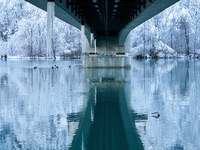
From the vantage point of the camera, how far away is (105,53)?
47.3 m

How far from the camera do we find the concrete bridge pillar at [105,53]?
141 ft

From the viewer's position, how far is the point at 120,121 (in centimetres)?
1029

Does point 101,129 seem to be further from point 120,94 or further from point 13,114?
point 120,94

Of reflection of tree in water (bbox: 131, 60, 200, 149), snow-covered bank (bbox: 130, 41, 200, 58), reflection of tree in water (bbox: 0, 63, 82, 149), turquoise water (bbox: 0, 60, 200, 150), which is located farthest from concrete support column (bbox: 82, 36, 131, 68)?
snow-covered bank (bbox: 130, 41, 200, 58)

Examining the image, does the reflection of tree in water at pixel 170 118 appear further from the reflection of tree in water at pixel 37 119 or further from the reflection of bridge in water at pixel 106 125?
the reflection of tree in water at pixel 37 119

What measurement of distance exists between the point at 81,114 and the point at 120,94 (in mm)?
5461

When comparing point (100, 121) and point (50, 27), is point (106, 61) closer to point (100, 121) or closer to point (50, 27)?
point (50, 27)

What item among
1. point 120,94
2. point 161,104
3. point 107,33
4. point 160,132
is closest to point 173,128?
point 160,132

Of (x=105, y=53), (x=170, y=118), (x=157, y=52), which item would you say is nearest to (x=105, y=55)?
(x=105, y=53)

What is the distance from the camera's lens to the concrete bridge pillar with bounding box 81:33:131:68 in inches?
1689

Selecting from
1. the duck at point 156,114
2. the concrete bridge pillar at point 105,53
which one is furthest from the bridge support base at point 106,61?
the duck at point 156,114

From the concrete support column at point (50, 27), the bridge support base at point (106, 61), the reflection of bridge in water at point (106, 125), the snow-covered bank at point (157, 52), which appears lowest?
the reflection of bridge in water at point (106, 125)

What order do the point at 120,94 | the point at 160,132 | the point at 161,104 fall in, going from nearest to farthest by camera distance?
1. the point at 160,132
2. the point at 161,104
3. the point at 120,94

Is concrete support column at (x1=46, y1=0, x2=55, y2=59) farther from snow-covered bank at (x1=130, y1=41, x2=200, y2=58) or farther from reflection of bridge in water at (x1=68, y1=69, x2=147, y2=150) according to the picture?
snow-covered bank at (x1=130, y1=41, x2=200, y2=58)
